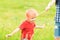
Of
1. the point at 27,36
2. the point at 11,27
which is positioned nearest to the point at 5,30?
the point at 11,27

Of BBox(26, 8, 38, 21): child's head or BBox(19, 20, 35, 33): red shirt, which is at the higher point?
BBox(26, 8, 38, 21): child's head

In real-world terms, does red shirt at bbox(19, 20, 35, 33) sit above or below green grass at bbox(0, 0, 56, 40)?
below

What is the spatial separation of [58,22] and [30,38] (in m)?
0.35

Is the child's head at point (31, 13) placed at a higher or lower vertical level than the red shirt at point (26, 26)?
higher

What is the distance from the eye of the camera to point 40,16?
9.07ft

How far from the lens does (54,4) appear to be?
2.78 m

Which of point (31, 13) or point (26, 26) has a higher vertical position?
point (31, 13)

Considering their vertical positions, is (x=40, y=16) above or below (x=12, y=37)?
above

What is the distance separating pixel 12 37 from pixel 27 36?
0.16 m

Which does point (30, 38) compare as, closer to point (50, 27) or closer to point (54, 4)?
point (50, 27)

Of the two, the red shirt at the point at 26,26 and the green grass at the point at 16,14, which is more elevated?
the green grass at the point at 16,14

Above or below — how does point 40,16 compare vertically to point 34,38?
above

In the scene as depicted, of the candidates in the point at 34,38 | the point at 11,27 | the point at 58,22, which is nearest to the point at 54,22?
the point at 58,22

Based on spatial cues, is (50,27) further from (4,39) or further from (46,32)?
(4,39)
